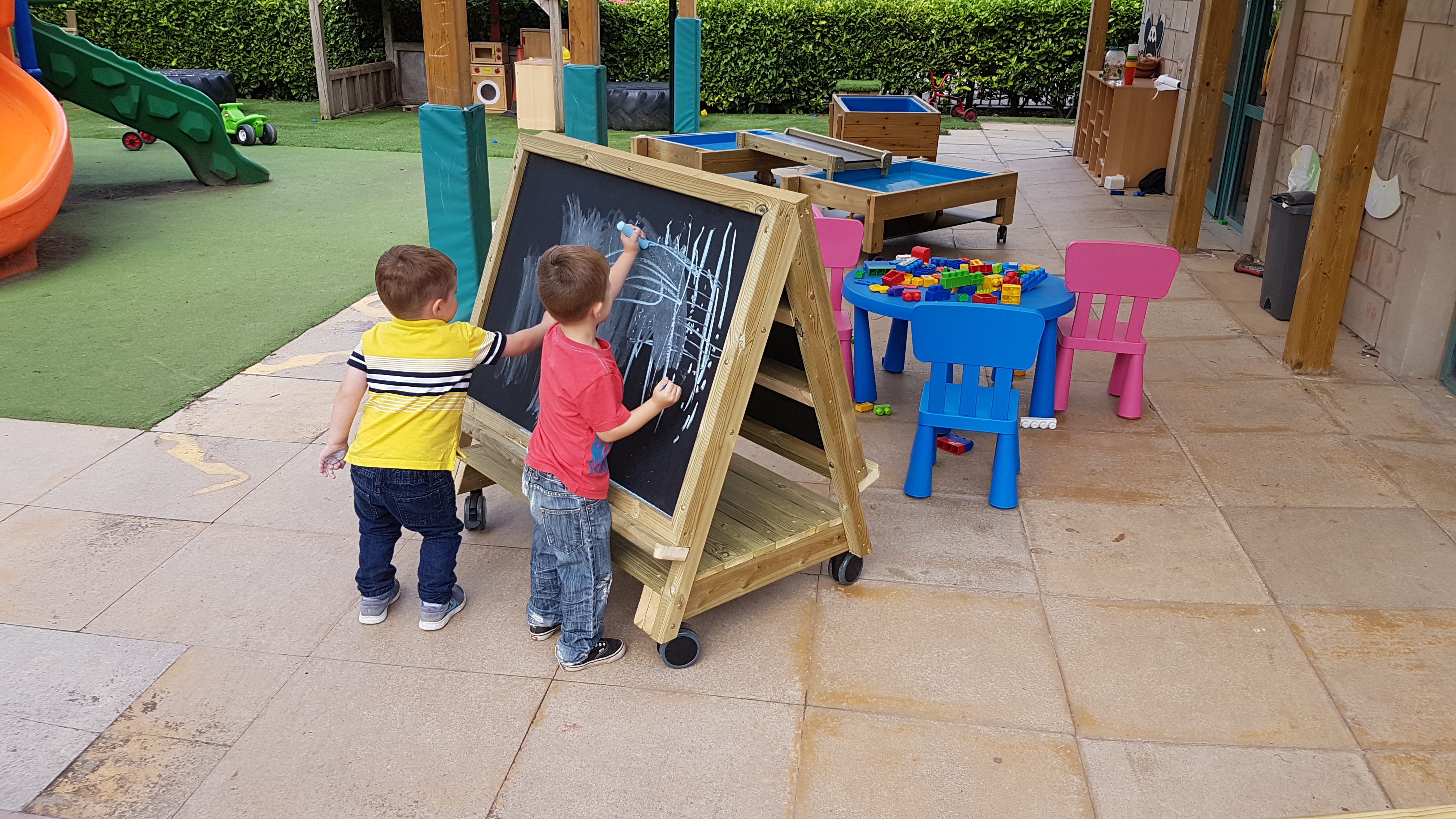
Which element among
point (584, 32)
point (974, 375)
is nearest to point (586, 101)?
point (584, 32)

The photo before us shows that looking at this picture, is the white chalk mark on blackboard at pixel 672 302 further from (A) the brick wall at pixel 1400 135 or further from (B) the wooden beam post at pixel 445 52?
(A) the brick wall at pixel 1400 135

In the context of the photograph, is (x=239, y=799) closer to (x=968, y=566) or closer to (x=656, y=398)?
(x=656, y=398)

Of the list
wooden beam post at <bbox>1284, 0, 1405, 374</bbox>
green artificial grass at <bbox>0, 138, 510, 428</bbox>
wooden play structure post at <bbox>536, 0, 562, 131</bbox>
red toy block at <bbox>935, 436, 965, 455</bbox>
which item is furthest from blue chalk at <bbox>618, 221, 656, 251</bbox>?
wooden play structure post at <bbox>536, 0, 562, 131</bbox>

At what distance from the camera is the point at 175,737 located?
3.40 m

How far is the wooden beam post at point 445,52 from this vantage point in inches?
271

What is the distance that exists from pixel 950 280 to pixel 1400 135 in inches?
148

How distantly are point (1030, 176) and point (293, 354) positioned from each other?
406 inches

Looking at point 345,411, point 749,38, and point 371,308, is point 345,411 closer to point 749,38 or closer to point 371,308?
point 371,308

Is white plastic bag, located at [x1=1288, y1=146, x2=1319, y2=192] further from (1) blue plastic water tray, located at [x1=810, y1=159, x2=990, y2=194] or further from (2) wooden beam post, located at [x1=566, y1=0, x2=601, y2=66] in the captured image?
(2) wooden beam post, located at [x1=566, y1=0, x2=601, y2=66]

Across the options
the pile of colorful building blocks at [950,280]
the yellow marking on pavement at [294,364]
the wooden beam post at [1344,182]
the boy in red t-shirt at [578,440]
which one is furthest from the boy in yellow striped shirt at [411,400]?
the wooden beam post at [1344,182]

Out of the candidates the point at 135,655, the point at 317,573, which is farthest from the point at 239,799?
the point at 317,573

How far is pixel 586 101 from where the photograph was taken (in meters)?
9.81

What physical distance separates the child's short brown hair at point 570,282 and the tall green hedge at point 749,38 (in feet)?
60.9

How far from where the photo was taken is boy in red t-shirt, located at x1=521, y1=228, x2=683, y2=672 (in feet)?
11.2
